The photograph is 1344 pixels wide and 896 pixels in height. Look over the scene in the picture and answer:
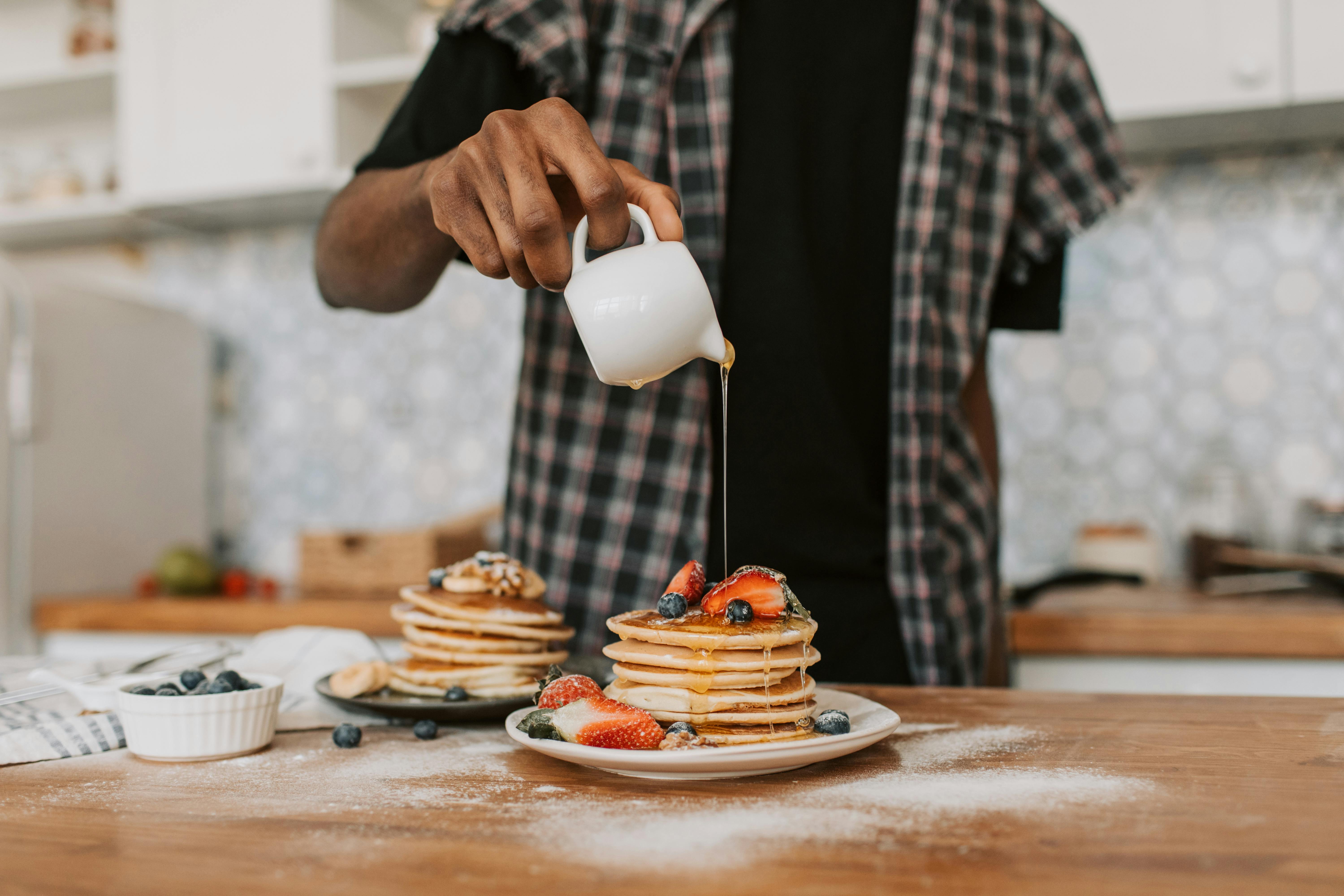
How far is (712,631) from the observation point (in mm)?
754

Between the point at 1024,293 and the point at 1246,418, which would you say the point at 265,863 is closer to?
the point at 1024,293

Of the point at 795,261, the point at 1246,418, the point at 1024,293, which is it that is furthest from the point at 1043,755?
the point at 1246,418

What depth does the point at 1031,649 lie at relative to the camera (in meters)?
1.69

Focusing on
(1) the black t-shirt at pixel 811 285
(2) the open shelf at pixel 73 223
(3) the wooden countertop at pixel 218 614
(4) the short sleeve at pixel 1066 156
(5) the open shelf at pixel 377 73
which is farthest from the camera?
(2) the open shelf at pixel 73 223

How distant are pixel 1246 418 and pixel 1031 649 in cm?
86

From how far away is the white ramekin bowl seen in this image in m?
0.78

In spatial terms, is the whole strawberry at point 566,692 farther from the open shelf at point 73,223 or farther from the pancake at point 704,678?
the open shelf at point 73,223

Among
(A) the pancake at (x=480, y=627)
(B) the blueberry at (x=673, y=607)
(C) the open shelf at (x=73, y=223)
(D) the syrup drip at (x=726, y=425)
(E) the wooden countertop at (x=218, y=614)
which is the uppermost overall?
(C) the open shelf at (x=73, y=223)

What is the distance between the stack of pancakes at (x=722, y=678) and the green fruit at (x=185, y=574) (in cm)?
184

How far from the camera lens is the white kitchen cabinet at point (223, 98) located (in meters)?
2.32

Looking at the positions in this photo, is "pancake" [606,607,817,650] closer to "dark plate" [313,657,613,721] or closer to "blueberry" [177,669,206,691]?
"dark plate" [313,657,613,721]

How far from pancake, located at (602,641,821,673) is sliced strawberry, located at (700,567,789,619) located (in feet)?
0.10

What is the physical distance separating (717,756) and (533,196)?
43 cm

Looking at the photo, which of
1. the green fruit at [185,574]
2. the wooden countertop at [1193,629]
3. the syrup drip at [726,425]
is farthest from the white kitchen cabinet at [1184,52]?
the green fruit at [185,574]
